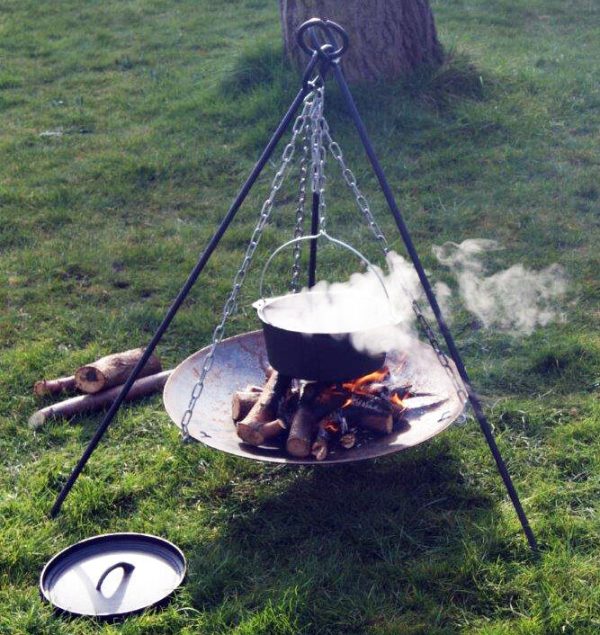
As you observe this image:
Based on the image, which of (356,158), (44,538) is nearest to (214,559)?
(44,538)

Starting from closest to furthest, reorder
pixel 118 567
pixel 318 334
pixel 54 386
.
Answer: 1. pixel 118 567
2. pixel 318 334
3. pixel 54 386

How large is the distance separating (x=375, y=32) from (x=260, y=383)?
4.04 metres

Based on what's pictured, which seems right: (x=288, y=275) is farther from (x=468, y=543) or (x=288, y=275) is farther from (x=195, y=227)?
(x=468, y=543)

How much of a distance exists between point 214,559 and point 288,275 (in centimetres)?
261

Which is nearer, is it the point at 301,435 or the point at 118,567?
the point at 118,567

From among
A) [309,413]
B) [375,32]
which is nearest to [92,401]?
[309,413]

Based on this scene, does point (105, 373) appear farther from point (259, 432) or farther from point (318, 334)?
point (318, 334)

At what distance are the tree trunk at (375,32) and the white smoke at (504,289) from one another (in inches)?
85.3

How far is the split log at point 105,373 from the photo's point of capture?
A: 4.41 metres

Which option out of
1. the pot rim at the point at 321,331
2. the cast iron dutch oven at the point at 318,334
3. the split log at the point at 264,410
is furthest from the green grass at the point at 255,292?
the pot rim at the point at 321,331

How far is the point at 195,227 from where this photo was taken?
6.41 metres

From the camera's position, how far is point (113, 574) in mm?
3254

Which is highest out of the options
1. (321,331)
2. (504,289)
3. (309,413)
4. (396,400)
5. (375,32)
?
(375,32)

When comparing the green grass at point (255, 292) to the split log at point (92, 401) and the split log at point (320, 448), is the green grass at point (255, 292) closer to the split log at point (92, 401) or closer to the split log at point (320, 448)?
the split log at point (92, 401)
